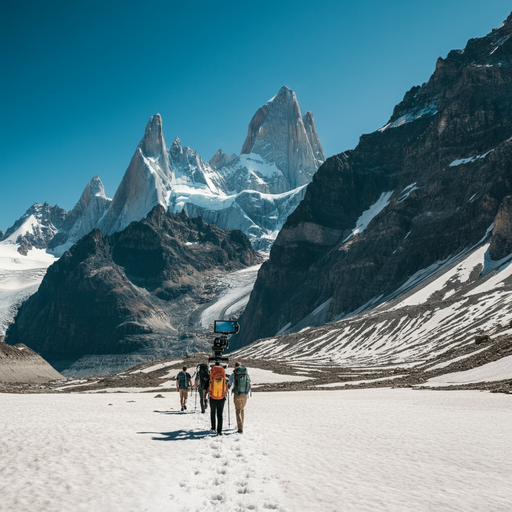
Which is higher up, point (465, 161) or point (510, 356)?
point (465, 161)

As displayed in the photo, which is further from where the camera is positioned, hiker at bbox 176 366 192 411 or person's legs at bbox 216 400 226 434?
hiker at bbox 176 366 192 411

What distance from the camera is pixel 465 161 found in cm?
14788

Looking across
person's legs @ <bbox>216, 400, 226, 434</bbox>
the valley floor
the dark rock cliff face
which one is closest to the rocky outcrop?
the valley floor

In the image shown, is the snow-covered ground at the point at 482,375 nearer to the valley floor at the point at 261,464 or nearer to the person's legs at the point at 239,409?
the valley floor at the point at 261,464

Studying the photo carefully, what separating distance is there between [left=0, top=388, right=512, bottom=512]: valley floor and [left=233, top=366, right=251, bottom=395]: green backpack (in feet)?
4.59

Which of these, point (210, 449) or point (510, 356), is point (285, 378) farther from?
point (210, 449)

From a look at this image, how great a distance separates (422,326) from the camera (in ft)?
255

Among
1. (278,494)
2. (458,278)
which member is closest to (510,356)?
(278,494)

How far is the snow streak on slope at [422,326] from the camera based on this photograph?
2506 inches

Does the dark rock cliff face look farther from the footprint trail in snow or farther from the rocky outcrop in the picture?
the footprint trail in snow

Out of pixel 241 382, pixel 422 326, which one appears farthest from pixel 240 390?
pixel 422 326

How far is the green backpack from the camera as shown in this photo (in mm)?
15797

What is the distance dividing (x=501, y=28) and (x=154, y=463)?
221 metres

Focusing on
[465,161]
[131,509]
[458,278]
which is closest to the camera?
[131,509]
